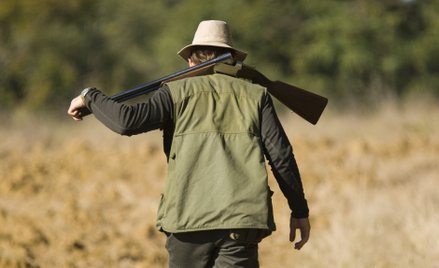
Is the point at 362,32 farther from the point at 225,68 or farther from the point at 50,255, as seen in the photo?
the point at 225,68

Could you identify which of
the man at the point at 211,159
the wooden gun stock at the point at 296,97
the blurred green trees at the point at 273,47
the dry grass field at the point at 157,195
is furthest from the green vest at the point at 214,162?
the blurred green trees at the point at 273,47

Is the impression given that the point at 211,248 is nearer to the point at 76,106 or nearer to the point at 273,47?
the point at 76,106

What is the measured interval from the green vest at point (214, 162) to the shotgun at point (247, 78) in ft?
0.41

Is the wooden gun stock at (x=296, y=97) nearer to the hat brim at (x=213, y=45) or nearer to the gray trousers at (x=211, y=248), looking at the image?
the hat brim at (x=213, y=45)

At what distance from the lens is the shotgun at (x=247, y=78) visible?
4.40 meters

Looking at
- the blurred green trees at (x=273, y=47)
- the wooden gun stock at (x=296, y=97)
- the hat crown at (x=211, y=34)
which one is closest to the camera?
the hat crown at (x=211, y=34)

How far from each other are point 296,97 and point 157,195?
24.6 feet

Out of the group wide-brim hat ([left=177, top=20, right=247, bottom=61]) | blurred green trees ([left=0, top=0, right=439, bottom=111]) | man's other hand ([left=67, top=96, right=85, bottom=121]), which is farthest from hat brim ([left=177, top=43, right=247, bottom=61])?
blurred green trees ([left=0, top=0, right=439, bottom=111])

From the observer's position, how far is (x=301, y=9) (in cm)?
3422

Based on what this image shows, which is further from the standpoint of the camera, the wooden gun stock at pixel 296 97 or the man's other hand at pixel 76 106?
the wooden gun stock at pixel 296 97

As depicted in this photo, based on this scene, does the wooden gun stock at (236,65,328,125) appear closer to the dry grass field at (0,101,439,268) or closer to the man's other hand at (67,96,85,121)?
the man's other hand at (67,96,85,121)

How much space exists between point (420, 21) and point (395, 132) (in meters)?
12.7

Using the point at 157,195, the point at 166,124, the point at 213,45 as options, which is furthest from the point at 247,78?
the point at 157,195

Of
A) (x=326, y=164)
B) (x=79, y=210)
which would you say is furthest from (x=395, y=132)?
(x=79, y=210)
